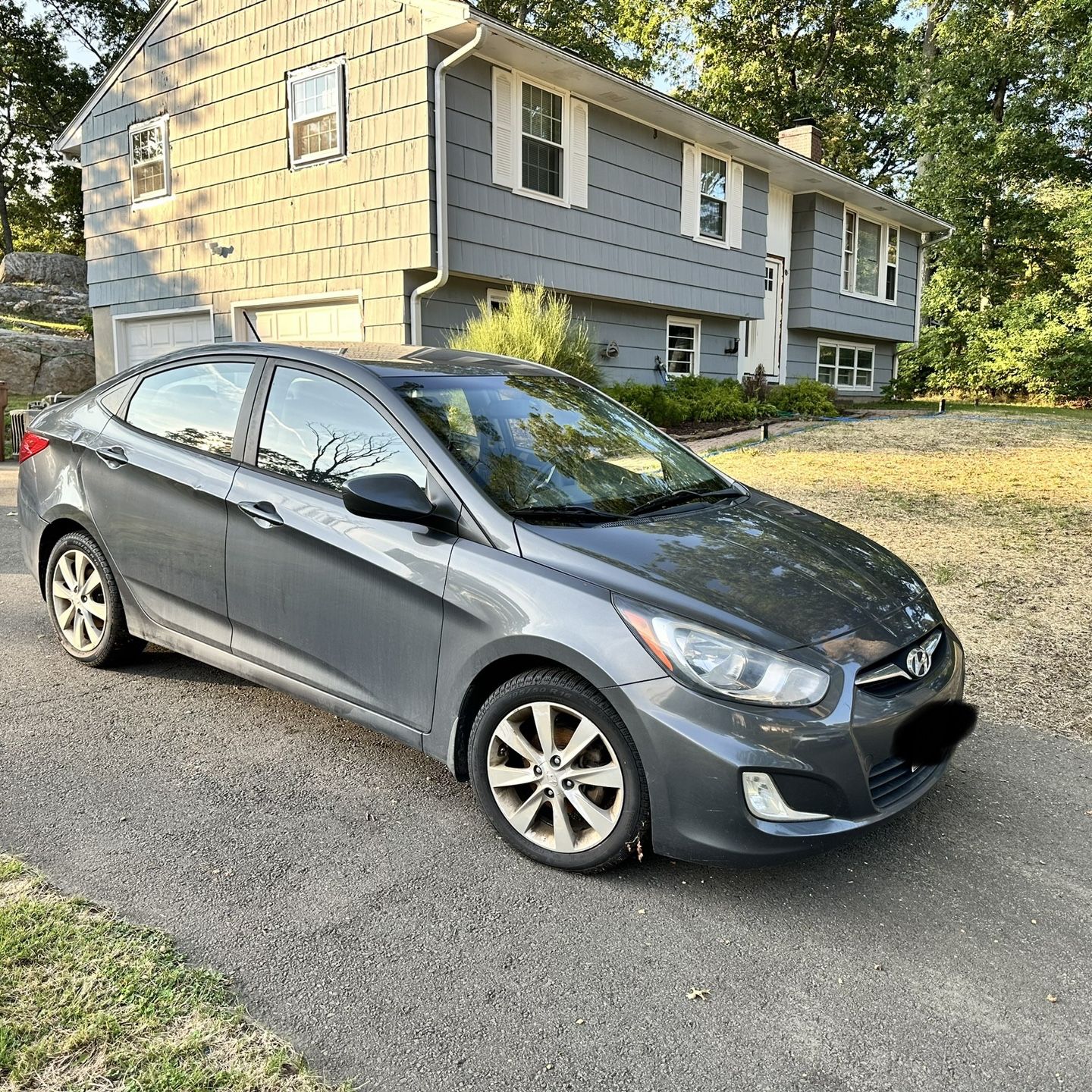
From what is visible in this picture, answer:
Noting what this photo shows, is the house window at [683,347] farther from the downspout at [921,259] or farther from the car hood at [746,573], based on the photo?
the car hood at [746,573]

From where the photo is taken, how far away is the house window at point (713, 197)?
16.3 meters

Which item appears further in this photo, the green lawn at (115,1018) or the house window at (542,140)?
the house window at (542,140)

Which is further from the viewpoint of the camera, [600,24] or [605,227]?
[600,24]

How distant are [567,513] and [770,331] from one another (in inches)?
719

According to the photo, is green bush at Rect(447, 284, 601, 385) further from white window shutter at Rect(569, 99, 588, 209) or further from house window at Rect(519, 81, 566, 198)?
white window shutter at Rect(569, 99, 588, 209)

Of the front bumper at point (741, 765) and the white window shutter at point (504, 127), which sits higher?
the white window shutter at point (504, 127)

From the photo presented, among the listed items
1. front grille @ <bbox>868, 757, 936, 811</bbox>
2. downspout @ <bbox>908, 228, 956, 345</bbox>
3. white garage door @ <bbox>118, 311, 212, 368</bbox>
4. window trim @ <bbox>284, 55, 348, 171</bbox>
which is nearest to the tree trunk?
white garage door @ <bbox>118, 311, 212, 368</bbox>

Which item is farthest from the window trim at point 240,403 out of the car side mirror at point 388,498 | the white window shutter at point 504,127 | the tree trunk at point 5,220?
the tree trunk at point 5,220

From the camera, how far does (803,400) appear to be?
1731 centimetres

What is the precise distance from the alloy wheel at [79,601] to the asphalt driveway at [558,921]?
0.70 meters

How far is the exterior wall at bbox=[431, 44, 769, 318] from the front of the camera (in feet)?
39.8

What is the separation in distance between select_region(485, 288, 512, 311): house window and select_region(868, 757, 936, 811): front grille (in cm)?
1152

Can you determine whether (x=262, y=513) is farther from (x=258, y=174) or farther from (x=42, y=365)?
(x=42, y=365)

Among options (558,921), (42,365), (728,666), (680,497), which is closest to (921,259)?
(42,365)
